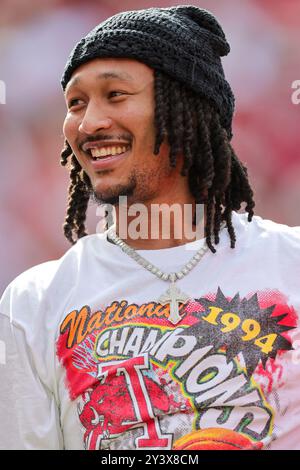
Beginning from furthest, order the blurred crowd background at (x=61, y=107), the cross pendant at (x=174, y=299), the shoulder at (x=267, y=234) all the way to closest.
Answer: the blurred crowd background at (x=61, y=107) < the shoulder at (x=267, y=234) < the cross pendant at (x=174, y=299)

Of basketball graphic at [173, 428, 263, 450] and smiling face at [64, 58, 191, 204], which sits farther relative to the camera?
smiling face at [64, 58, 191, 204]

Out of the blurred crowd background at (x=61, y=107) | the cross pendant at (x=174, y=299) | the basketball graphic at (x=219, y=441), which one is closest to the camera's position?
the basketball graphic at (x=219, y=441)

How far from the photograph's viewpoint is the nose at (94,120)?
2039 mm

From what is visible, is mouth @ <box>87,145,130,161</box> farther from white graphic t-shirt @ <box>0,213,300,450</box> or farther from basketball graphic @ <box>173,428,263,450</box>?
basketball graphic @ <box>173,428,263,450</box>

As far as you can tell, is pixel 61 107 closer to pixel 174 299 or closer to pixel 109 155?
pixel 109 155

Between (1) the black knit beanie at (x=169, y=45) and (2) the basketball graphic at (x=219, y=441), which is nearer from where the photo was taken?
(2) the basketball graphic at (x=219, y=441)

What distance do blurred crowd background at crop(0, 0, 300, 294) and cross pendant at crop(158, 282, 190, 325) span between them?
2959mm

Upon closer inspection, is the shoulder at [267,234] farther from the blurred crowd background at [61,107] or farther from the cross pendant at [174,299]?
the blurred crowd background at [61,107]

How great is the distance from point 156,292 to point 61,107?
3.42 m

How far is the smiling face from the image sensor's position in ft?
6.73

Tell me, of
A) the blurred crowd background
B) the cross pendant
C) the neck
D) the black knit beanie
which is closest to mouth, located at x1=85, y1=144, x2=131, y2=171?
the neck

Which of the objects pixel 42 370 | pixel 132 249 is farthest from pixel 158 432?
pixel 132 249

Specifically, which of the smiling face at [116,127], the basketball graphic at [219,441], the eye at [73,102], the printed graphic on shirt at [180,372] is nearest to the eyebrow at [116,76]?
the smiling face at [116,127]
